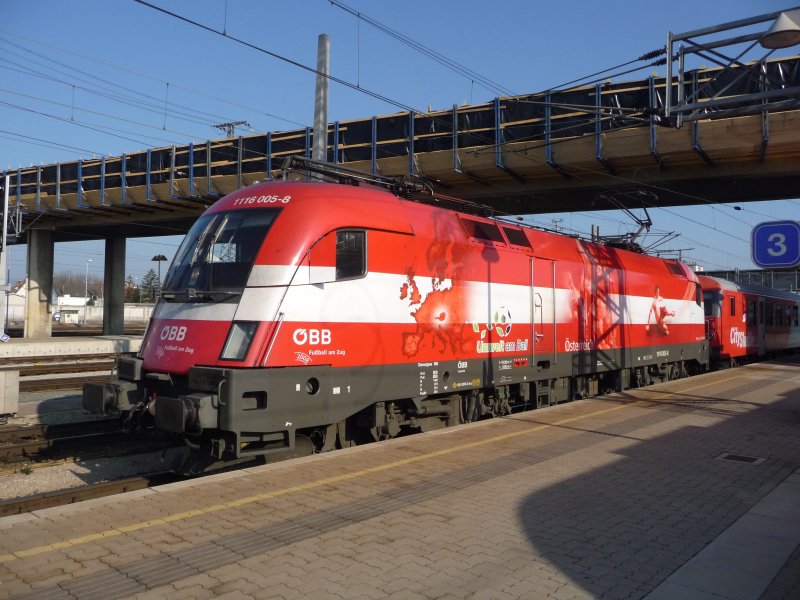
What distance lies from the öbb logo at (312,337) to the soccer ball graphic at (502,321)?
3.83 metres

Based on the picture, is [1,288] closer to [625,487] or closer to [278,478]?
[278,478]

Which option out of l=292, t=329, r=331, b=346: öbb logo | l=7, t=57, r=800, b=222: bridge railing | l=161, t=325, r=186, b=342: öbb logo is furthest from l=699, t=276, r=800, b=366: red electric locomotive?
l=161, t=325, r=186, b=342: öbb logo

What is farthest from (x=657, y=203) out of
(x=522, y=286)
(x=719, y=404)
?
(x=522, y=286)

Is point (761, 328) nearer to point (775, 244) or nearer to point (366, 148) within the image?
point (366, 148)

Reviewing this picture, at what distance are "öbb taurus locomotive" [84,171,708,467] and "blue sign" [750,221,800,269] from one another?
12.0ft

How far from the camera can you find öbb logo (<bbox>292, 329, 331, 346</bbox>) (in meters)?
7.33

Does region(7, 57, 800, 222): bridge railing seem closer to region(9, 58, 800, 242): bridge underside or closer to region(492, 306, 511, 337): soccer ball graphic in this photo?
region(9, 58, 800, 242): bridge underside

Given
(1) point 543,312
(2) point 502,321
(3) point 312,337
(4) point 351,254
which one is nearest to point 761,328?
(1) point 543,312

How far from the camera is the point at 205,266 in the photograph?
25.8 feet

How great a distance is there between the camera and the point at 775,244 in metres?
10.2

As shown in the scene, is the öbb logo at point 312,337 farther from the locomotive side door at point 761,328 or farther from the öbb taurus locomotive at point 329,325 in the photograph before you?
the locomotive side door at point 761,328

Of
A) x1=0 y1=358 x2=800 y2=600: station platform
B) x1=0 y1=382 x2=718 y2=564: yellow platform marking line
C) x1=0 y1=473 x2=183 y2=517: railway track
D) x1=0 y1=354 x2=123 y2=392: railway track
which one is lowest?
x1=0 y1=473 x2=183 y2=517: railway track

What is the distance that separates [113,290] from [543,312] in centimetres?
3474

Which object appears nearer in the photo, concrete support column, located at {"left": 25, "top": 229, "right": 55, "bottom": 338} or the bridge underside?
the bridge underside
